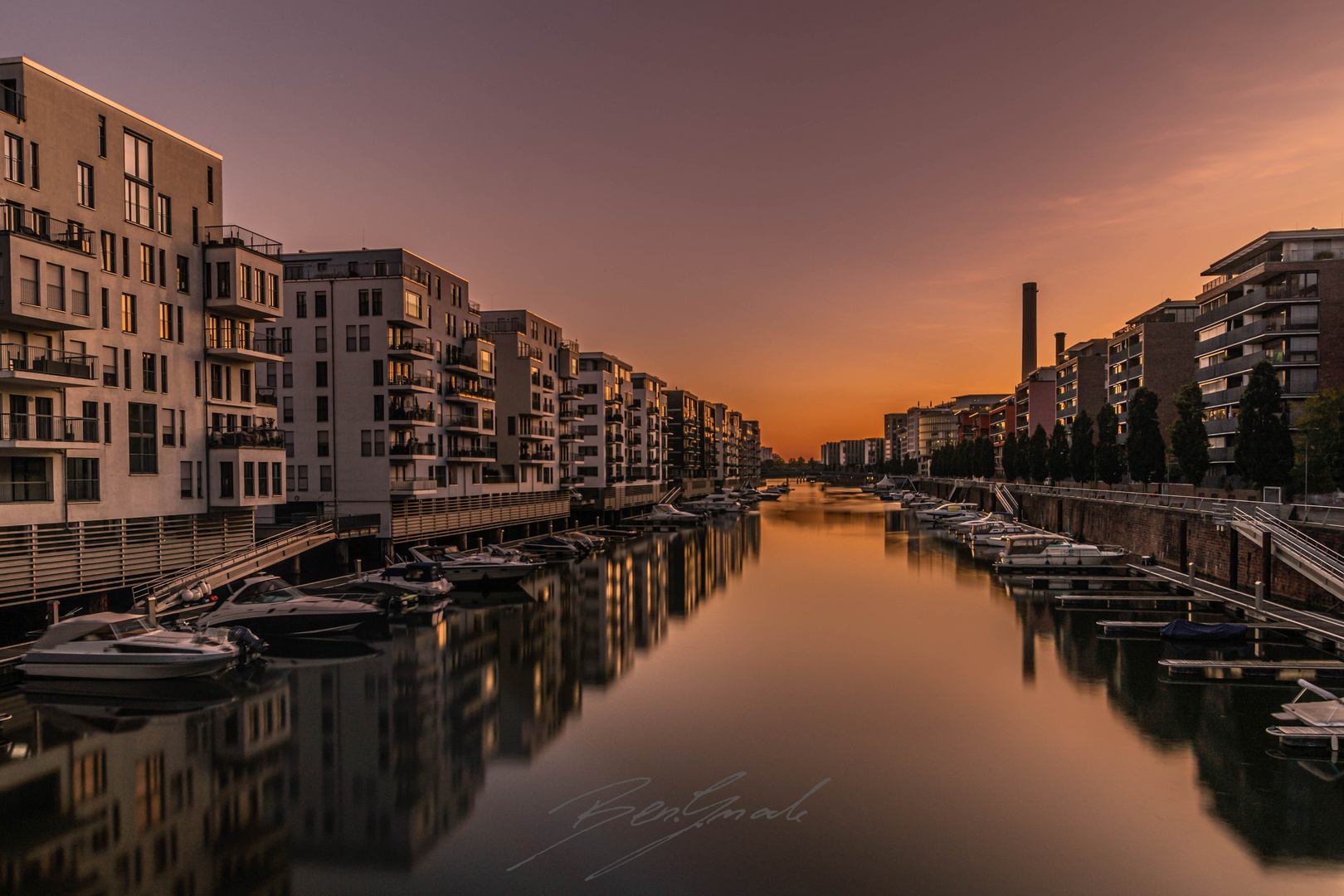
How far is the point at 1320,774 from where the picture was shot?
1897 cm

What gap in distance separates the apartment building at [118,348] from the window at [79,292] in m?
0.07

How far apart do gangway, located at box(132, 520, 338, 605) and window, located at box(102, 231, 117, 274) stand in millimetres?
13617

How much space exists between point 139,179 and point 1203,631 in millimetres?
50944

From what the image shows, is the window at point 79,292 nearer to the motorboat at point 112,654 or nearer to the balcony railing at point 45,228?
the balcony railing at point 45,228

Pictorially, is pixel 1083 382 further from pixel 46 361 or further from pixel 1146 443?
pixel 46 361

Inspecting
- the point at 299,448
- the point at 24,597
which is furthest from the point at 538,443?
the point at 24,597

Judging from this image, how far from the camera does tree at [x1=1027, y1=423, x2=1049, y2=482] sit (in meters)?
107

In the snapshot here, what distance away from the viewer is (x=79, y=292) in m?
30.3

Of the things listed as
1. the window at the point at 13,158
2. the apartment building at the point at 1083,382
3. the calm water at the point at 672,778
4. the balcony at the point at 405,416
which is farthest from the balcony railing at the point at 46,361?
the apartment building at the point at 1083,382

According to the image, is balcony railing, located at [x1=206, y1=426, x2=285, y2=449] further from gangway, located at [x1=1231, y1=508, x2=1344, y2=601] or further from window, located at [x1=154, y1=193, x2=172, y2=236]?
gangway, located at [x1=1231, y1=508, x2=1344, y2=601]

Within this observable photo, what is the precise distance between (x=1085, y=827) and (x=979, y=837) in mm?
2561

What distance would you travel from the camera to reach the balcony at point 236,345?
38.6 m

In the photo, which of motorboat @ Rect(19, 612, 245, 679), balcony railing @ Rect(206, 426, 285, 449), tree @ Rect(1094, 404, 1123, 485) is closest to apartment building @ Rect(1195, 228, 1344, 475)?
tree @ Rect(1094, 404, 1123, 485)

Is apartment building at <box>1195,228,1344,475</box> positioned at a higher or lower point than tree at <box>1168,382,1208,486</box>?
higher
